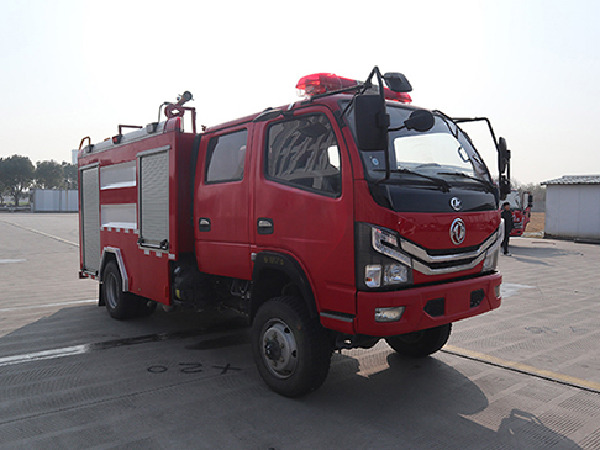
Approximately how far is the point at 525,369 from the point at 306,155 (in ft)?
10.1

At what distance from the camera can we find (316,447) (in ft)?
11.4

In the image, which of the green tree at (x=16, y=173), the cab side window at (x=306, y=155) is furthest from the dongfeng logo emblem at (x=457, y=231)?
the green tree at (x=16, y=173)

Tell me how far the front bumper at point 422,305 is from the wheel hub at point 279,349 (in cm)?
75

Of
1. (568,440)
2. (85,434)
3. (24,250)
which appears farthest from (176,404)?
(24,250)

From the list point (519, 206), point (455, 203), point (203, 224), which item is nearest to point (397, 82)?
point (455, 203)

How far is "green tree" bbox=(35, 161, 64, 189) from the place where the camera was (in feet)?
300

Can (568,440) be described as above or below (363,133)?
below

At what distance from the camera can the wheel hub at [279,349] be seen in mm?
4246

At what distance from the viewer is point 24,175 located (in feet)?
278

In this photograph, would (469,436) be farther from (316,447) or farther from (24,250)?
(24,250)

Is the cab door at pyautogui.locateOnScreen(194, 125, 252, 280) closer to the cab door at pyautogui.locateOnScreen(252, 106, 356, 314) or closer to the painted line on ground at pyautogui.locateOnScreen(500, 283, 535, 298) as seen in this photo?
the cab door at pyautogui.locateOnScreen(252, 106, 356, 314)

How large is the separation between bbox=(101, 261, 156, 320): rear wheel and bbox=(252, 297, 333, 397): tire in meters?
3.15

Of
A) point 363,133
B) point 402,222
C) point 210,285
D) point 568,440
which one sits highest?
point 363,133

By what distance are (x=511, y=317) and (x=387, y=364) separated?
9.83ft
